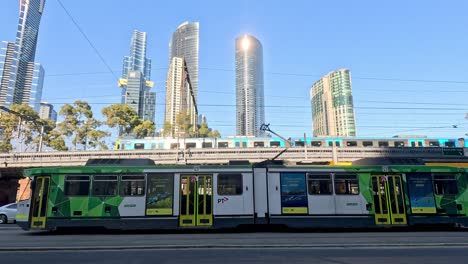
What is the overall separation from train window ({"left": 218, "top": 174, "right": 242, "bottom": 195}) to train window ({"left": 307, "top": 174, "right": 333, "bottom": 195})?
9.70 feet

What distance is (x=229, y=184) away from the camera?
43.9 ft

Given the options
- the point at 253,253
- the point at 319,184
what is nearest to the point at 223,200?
the point at 319,184

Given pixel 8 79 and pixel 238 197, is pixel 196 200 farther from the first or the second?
pixel 8 79

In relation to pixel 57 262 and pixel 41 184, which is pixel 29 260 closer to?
pixel 57 262

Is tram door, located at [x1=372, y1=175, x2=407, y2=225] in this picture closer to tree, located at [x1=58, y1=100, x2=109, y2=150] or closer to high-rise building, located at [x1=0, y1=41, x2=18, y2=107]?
tree, located at [x1=58, y1=100, x2=109, y2=150]

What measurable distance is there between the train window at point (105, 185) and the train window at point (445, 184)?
1352 centimetres

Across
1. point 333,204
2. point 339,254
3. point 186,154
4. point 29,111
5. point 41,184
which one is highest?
point 29,111

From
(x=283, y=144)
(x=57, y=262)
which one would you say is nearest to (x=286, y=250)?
(x=57, y=262)

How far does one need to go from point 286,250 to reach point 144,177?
7.26 metres

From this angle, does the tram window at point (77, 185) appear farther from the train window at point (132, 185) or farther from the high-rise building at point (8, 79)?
the high-rise building at point (8, 79)

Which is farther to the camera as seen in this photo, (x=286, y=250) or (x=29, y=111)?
(x=29, y=111)

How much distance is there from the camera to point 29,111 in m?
53.2

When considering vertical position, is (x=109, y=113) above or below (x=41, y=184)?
above

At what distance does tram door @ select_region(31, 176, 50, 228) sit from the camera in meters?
12.7
